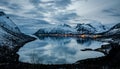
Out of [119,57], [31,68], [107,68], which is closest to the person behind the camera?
[107,68]

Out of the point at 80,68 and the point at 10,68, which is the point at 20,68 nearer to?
the point at 10,68

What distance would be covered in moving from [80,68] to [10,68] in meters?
23.8

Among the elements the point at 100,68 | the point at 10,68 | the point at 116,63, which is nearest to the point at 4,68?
the point at 10,68

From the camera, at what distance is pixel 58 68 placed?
78.2 metres

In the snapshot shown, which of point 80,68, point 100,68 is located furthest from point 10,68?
point 100,68

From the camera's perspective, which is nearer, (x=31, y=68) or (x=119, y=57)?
(x=31, y=68)

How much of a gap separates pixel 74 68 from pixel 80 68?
2867mm

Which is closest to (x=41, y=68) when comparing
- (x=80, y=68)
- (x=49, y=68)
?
(x=49, y=68)

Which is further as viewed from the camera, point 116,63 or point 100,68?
point 116,63

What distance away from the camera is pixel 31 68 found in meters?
76.7

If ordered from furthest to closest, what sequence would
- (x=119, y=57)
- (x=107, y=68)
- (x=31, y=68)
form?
(x=119, y=57), (x=31, y=68), (x=107, y=68)

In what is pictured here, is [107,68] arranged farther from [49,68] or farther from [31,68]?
[31,68]

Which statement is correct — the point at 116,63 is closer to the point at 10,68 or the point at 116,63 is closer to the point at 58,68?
the point at 58,68

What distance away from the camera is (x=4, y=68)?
77438mm
